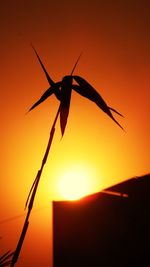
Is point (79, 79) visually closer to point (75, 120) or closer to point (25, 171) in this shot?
point (75, 120)

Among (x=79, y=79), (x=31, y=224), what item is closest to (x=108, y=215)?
(x=31, y=224)

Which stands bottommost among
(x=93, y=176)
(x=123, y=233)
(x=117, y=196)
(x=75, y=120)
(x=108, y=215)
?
(x=123, y=233)

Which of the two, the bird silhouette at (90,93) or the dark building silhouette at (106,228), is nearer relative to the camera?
the bird silhouette at (90,93)

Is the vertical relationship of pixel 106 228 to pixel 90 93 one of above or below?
below

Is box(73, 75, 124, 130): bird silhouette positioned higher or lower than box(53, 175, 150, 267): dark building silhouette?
higher

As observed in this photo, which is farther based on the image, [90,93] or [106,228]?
[106,228]

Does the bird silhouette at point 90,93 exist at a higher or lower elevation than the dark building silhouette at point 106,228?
higher

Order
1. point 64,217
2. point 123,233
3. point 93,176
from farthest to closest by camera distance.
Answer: point 93,176 < point 64,217 < point 123,233

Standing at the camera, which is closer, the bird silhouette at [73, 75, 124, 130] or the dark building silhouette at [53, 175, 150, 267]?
the bird silhouette at [73, 75, 124, 130]
